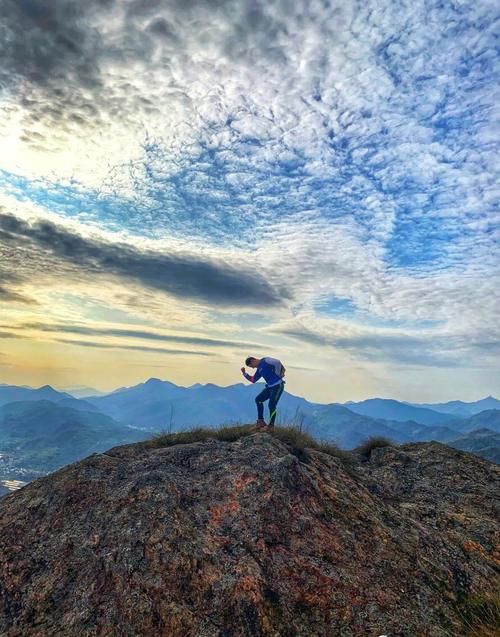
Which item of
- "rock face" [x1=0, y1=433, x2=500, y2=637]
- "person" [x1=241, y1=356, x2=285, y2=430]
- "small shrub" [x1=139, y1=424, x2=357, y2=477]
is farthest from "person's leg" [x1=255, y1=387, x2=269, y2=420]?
"rock face" [x1=0, y1=433, x2=500, y2=637]

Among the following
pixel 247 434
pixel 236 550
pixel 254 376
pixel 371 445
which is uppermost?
pixel 254 376

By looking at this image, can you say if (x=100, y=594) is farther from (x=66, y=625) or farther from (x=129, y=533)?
(x=129, y=533)

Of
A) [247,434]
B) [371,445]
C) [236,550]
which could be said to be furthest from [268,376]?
[236,550]

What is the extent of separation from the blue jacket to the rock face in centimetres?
489

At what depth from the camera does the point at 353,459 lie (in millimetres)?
14641

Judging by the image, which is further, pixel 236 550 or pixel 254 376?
pixel 254 376

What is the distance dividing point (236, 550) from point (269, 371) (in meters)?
9.16

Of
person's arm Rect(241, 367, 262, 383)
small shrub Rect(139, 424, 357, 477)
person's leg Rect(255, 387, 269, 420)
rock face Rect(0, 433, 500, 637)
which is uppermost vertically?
person's arm Rect(241, 367, 262, 383)

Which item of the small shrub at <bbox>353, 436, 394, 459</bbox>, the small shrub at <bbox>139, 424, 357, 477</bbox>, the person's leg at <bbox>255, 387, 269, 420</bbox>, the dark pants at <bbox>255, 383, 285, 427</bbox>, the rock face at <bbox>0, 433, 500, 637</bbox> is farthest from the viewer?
the person's leg at <bbox>255, 387, 269, 420</bbox>

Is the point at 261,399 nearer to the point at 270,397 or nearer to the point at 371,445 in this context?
the point at 270,397

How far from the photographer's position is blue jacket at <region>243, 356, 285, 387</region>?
17047mm

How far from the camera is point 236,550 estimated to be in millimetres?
8477

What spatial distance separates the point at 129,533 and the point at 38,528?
227cm

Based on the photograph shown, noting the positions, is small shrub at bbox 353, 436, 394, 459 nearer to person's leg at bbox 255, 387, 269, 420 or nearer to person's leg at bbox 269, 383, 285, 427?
person's leg at bbox 269, 383, 285, 427
